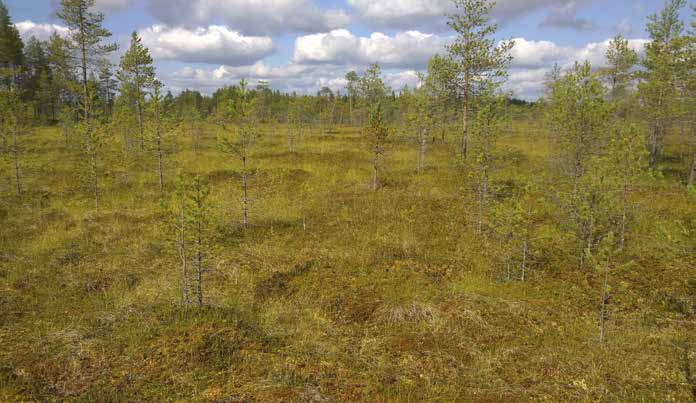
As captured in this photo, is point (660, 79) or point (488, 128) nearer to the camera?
point (488, 128)

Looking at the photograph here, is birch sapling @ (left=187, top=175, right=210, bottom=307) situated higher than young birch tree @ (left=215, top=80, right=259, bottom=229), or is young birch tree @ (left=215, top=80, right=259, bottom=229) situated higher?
young birch tree @ (left=215, top=80, right=259, bottom=229)

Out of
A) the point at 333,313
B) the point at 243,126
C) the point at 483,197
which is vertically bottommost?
the point at 333,313

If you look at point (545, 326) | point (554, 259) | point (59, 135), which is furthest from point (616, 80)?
point (59, 135)

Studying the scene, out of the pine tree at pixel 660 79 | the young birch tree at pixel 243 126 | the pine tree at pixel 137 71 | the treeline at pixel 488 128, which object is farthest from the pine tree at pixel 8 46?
the pine tree at pixel 660 79

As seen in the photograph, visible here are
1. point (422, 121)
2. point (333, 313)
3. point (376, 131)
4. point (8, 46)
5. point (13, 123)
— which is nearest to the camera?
point (333, 313)

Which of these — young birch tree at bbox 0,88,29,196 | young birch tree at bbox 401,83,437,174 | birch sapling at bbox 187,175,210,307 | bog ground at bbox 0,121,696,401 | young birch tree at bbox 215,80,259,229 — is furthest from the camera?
young birch tree at bbox 401,83,437,174

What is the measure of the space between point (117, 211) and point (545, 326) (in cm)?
1888

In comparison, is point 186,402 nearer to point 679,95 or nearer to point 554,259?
point 554,259

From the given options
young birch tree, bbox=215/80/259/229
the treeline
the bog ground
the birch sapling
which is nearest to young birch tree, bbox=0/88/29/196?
the treeline

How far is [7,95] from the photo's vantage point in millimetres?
20297

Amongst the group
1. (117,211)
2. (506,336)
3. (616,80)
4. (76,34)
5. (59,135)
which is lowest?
(506,336)

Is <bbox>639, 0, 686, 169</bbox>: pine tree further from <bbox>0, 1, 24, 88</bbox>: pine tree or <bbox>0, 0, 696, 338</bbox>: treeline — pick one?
<bbox>0, 1, 24, 88</bbox>: pine tree

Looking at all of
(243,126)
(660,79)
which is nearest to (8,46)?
(243,126)

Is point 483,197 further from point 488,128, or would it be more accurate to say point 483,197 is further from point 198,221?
point 198,221
